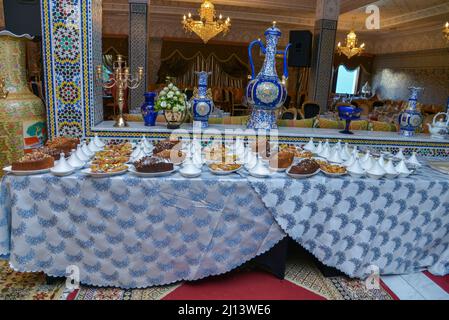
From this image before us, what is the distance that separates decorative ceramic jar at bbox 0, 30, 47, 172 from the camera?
2.91 meters

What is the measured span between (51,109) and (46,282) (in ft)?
4.63

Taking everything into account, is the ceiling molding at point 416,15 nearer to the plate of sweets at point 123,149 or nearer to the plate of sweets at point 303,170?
the plate of sweets at point 303,170

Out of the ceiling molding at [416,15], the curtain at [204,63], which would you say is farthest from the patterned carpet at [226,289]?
the curtain at [204,63]

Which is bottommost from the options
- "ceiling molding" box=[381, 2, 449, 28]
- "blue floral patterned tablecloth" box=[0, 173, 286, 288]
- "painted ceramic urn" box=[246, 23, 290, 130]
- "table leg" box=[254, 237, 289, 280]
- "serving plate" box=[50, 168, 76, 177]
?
"table leg" box=[254, 237, 289, 280]

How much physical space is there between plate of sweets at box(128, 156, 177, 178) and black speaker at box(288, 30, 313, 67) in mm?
5122

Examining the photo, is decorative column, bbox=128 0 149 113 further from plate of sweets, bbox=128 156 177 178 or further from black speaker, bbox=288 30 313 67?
plate of sweets, bbox=128 156 177 178

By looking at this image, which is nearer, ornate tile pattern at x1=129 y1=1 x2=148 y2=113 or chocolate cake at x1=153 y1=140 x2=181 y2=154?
chocolate cake at x1=153 y1=140 x2=181 y2=154

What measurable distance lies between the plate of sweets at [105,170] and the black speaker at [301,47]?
205 inches

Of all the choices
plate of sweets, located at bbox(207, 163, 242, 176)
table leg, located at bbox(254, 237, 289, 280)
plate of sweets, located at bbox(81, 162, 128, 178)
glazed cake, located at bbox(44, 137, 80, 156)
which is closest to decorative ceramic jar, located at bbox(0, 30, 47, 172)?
glazed cake, located at bbox(44, 137, 80, 156)

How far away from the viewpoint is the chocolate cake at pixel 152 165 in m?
2.04

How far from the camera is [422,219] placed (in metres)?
2.36

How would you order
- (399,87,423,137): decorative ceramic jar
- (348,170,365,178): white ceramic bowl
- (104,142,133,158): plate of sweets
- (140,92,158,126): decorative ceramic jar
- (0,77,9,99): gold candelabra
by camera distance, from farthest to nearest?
1. (399,87,423,137): decorative ceramic jar
2. (140,92,158,126): decorative ceramic jar
3. (0,77,9,99): gold candelabra
4. (104,142,133,158): plate of sweets
5. (348,170,365,178): white ceramic bowl

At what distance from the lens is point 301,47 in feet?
21.6

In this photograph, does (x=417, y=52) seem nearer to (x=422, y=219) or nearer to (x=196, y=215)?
(x=422, y=219)
